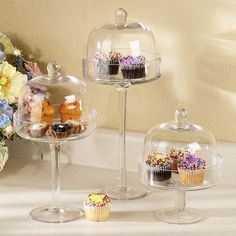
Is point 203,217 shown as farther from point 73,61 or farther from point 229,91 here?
point 73,61

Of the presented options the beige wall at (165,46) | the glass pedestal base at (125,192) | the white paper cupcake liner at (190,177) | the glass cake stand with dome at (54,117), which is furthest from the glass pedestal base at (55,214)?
the beige wall at (165,46)

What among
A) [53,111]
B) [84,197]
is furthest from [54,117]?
[84,197]

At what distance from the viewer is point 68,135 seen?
6.36ft

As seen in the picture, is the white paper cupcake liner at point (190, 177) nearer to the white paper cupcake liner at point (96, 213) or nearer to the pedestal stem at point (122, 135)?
the white paper cupcake liner at point (96, 213)

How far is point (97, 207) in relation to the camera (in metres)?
1.92

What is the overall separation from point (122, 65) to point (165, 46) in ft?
0.63

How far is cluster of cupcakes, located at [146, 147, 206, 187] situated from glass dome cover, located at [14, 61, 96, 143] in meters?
0.17

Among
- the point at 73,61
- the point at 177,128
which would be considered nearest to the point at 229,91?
the point at 177,128

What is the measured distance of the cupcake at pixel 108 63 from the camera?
2.06 metres

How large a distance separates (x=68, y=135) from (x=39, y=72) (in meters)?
0.39

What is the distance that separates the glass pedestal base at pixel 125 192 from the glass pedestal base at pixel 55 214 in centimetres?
13

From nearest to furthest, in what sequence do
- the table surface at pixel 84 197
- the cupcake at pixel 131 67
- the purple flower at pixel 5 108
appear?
the table surface at pixel 84 197
the cupcake at pixel 131 67
the purple flower at pixel 5 108

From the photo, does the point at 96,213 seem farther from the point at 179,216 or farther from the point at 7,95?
the point at 7,95

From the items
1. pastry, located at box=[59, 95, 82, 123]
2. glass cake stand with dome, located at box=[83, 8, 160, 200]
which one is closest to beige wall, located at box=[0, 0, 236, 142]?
glass cake stand with dome, located at box=[83, 8, 160, 200]
